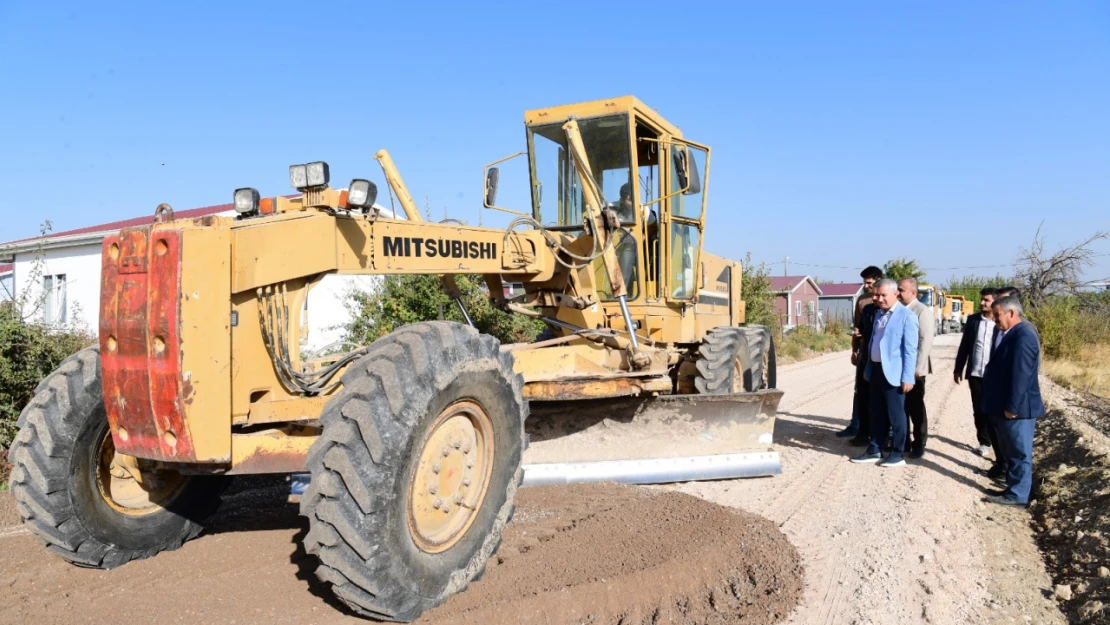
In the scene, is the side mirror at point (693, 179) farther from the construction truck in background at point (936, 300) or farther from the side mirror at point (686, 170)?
the construction truck in background at point (936, 300)

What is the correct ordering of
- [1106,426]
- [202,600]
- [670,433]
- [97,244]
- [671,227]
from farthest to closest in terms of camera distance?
[97,244], [1106,426], [671,227], [670,433], [202,600]

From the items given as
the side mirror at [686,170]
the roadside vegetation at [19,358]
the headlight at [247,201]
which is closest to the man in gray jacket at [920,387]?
the side mirror at [686,170]

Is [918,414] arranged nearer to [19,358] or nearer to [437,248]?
[437,248]

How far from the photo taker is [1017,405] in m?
6.12

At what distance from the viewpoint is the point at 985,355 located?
7.68 meters

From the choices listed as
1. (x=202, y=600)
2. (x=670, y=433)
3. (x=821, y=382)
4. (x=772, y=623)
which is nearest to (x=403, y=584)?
(x=202, y=600)

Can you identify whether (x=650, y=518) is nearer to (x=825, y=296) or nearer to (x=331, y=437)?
(x=331, y=437)

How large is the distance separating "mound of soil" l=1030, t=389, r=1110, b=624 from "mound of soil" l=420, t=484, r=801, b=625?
1410mm

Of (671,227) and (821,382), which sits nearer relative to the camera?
(671,227)

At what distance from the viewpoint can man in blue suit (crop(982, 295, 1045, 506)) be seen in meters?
6.05

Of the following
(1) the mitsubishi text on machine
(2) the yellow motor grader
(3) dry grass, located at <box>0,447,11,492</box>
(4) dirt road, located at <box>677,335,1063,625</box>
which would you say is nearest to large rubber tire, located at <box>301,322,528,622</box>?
(2) the yellow motor grader

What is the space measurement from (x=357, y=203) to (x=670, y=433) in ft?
11.5

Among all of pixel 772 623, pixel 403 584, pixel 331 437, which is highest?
pixel 331 437

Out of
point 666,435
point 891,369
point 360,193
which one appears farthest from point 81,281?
point 891,369
